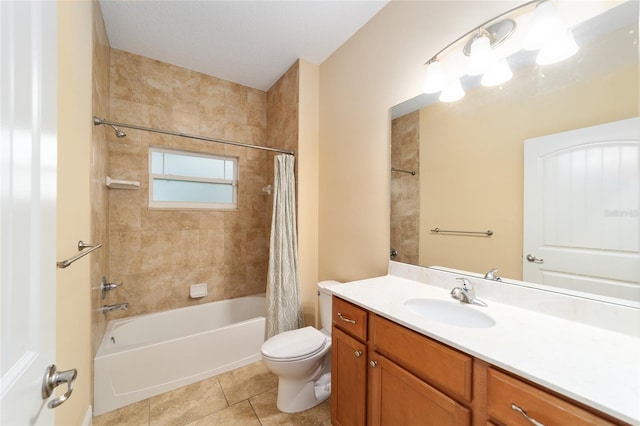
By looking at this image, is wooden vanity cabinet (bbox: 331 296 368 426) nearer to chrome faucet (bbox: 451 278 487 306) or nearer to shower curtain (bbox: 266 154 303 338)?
chrome faucet (bbox: 451 278 487 306)

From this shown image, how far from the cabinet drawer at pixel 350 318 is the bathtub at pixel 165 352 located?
113cm

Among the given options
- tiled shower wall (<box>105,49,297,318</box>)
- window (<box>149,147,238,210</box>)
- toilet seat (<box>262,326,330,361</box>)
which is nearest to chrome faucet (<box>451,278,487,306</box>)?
toilet seat (<box>262,326,330,361</box>)

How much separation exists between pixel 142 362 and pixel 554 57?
9.54ft

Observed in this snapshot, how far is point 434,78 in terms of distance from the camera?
1417 mm

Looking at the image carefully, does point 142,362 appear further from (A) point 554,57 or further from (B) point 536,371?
(A) point 554,57

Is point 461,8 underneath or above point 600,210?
above

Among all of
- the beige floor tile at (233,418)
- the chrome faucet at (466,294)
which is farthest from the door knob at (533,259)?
the beige floor tile at (233,418)

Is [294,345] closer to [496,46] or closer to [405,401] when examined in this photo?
[405,401]

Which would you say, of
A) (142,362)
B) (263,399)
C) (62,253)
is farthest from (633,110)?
(142,362)

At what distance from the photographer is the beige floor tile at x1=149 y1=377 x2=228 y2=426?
1568 millimetres

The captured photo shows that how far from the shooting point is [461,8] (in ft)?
4.39

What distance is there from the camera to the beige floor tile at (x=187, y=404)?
157cm

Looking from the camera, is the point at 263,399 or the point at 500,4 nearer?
the point at 500,4

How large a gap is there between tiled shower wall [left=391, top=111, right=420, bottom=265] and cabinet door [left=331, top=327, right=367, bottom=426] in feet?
2.09
